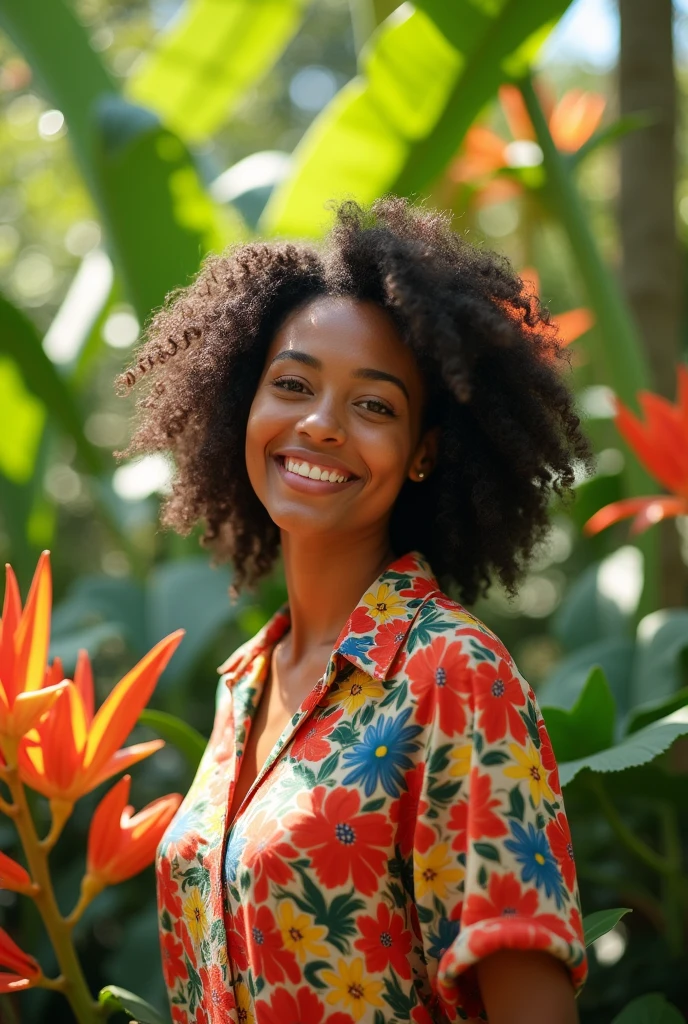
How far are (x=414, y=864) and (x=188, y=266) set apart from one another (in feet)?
6.66

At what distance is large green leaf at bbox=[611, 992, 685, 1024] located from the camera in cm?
153

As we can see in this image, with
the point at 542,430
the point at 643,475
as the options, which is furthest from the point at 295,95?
the point at 542,430

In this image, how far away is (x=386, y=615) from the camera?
137cm

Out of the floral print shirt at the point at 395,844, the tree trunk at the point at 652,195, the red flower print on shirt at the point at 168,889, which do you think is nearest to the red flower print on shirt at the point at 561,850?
the floral print shirt at the point at 395,844

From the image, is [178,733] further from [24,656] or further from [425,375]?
[425,375]

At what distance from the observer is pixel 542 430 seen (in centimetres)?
148

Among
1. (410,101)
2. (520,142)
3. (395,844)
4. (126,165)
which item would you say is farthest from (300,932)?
(520,142)

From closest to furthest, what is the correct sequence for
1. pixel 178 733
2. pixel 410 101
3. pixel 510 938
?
pixel 510 938 < pixel 178 733 < pixel 410 101

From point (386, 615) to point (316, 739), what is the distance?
18 cm

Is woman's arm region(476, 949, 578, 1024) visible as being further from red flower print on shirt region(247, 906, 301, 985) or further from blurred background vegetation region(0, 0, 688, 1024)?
blurred background vegetation region(0, 0, 688, 1024)

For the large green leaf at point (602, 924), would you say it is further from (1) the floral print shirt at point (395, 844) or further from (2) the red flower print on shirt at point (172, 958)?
(2) the red flower print on shirt at point (172, 958)

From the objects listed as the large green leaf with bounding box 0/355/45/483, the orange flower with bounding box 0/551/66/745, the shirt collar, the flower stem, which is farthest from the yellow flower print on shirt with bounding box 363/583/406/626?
the large green leaf with bounding box 0/355/45/483

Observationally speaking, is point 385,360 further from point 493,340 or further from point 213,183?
point 213,183

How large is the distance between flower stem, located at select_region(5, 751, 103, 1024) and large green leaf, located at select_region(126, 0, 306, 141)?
258 cm
